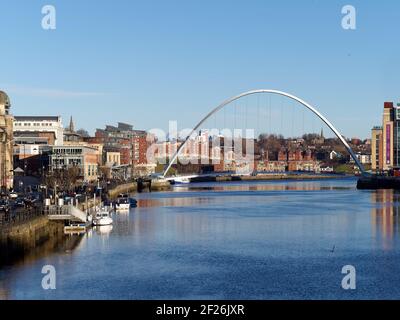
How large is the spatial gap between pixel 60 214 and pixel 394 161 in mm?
71602

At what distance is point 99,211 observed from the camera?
1588 inches

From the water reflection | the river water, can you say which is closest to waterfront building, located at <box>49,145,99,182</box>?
the water reflection

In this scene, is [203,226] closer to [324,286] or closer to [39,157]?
[324,286]

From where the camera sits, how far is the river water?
21375 mm

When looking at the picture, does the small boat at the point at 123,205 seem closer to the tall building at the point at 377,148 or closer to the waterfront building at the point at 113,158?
the waterfront building at the point at 113,158

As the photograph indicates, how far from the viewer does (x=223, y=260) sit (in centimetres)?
2680

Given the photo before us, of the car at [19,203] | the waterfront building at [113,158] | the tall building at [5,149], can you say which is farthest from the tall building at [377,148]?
the car at [19,203]

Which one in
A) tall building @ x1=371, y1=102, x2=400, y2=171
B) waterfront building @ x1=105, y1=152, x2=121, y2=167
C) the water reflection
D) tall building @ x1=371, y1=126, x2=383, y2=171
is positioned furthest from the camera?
tall building @ x1=371, y1=126, x2=383, y2=171

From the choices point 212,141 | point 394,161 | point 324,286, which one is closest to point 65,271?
point 324,286

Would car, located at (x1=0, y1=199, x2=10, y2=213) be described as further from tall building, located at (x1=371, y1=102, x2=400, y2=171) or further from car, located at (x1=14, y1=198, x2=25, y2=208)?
tall building, located at (x1=371, y1=102, x2=400, y2=171)

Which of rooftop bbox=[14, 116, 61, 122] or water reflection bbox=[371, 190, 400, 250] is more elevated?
rooftop bbox=[14, 116, 61, 122]

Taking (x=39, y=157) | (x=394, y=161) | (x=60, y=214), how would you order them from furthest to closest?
(x=394, y=161)
(x=39, y=157)
(x=60, y=214)

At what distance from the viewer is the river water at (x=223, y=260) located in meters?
21.4

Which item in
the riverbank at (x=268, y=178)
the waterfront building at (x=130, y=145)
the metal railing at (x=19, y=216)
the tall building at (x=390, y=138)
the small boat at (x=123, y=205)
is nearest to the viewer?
the metal railing at (x=19, y=216)
